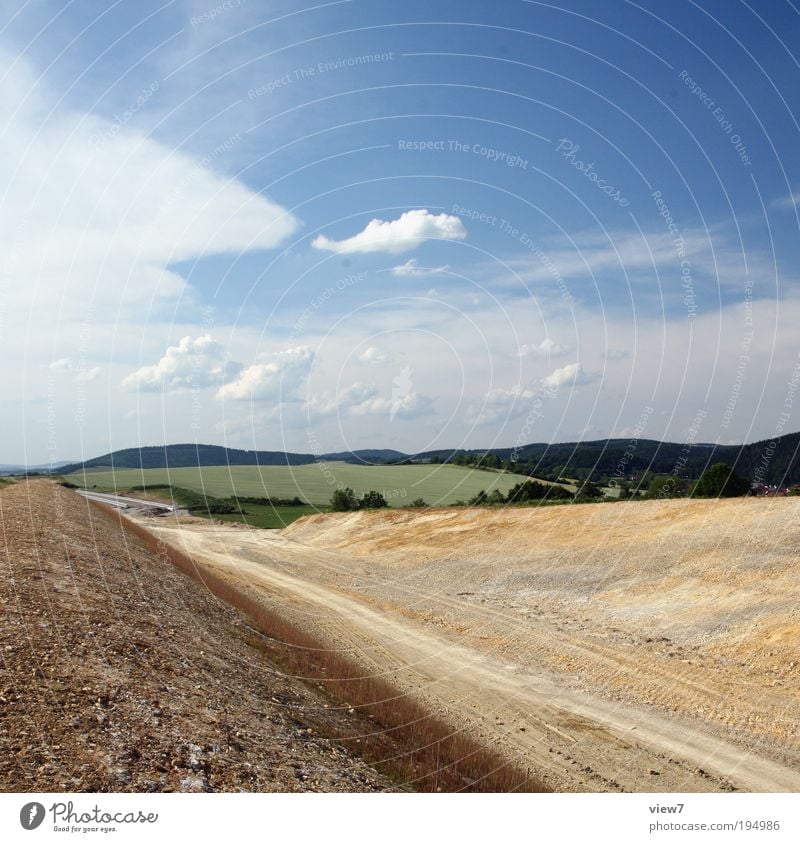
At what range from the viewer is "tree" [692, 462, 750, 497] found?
176ft

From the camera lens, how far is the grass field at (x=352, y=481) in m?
68.2

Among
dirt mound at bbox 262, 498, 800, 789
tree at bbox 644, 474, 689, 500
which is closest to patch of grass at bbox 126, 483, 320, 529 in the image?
Answer: dirt mound at bbox 262, 498, 800, 789

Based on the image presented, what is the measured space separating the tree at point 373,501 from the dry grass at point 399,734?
145 ft

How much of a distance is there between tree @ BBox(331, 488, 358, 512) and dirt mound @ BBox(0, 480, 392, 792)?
51439 mm

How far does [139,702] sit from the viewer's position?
11914 mm

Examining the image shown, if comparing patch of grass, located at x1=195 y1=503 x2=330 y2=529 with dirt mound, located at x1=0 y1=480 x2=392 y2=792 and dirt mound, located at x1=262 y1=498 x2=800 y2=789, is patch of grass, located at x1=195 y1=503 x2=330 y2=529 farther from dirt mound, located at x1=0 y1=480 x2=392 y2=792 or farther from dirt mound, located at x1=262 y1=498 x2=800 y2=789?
dirt mound, located at x1=0 y1=480 x2=392 y2=792

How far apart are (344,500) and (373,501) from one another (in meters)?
4.35

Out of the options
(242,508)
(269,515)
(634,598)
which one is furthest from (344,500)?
(634,598)

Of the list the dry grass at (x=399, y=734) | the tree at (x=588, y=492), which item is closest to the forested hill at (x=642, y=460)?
the tree at (x=588, y=492)

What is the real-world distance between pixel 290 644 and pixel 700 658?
50.0 feet

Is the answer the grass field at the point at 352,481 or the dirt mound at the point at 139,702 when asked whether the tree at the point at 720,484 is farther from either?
the dirt mound at the point at 139,702

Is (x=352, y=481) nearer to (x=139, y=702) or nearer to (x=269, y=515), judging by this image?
(x=269, y=515)
